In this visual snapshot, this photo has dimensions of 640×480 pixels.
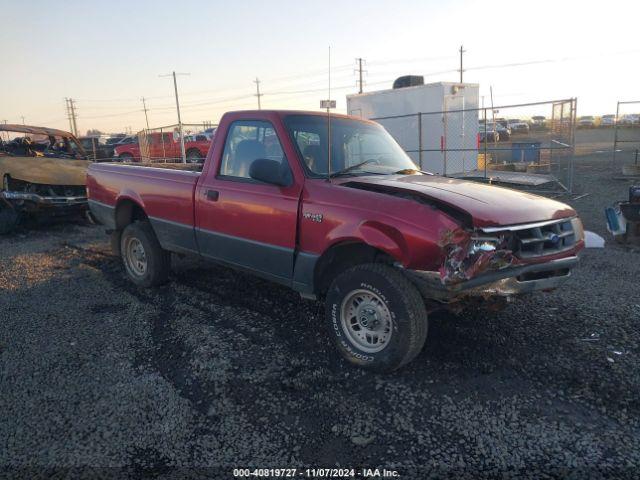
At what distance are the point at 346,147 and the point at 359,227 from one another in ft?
4.01

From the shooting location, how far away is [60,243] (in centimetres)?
849

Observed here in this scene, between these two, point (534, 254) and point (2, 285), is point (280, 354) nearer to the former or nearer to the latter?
point (534, 254)

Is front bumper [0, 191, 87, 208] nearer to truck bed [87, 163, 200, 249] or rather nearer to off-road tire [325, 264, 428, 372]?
truck bed [87, 163, 200, 249]

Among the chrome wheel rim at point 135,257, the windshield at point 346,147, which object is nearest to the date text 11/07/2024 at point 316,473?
the windshield at point 346,147

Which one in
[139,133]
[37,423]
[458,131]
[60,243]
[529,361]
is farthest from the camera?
[139,133]

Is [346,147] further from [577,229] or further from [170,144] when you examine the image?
[170,144]

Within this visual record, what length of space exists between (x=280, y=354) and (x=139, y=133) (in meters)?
19.0

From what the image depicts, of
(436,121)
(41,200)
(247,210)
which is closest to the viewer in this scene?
(247,210)

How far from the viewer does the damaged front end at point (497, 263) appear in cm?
307

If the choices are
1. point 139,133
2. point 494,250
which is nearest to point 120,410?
point 494,250

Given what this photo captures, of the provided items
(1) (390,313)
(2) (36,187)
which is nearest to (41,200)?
(2) (36,187)

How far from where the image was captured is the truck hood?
3.20 metres

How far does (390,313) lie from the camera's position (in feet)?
11.0

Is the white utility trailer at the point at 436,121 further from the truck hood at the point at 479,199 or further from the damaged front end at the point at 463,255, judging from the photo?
the damaged front end at the point at 463,255
